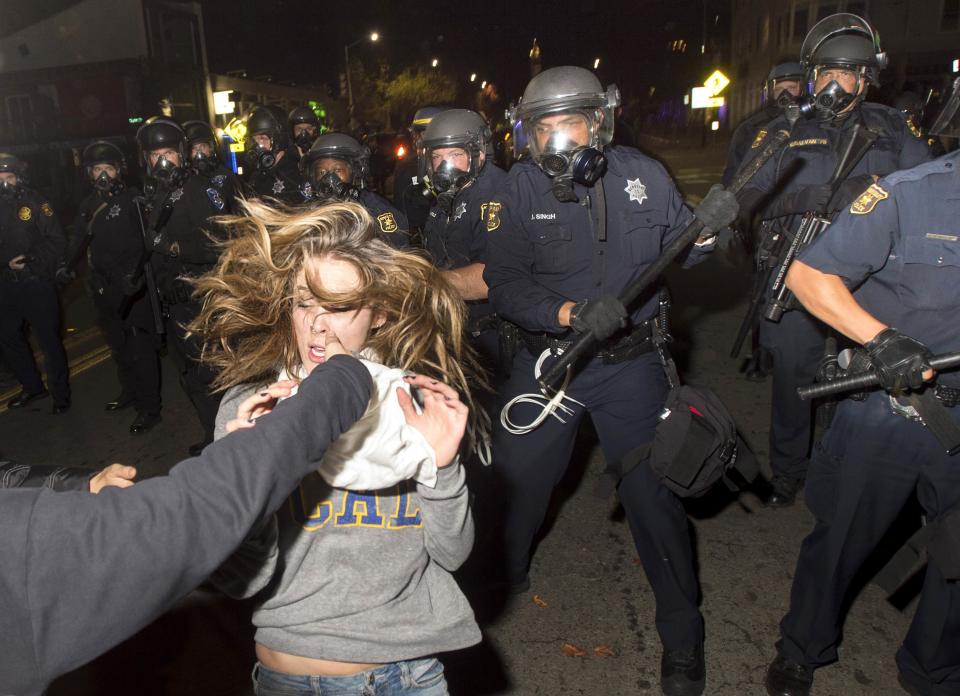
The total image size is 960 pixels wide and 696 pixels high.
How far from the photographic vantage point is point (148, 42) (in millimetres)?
38250

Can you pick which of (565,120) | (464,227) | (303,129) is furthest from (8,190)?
(565,120)

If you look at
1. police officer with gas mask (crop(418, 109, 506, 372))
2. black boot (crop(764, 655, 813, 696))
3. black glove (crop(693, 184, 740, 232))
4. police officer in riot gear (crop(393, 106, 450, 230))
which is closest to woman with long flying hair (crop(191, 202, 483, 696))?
black glove (crop(693, 184, 740, 232))

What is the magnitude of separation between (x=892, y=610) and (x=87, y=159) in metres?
6.75

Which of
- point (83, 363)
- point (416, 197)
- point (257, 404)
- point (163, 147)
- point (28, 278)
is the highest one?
point (163, 147)

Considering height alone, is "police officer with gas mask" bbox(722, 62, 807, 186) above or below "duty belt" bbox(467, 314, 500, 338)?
above

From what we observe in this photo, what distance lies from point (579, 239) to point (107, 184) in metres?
4.95

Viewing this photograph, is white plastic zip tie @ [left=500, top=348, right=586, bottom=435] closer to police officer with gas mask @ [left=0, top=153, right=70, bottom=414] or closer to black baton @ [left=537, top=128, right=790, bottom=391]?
black baton @ [left=537, top=128, right=790, bottom=391]

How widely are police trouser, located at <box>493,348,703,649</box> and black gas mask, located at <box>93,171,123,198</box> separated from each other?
15.2 feet

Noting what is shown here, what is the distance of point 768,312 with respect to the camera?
169 inches

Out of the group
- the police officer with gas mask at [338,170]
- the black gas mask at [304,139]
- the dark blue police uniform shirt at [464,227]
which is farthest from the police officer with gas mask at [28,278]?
the dark blue police uniform shirt at [464,227]

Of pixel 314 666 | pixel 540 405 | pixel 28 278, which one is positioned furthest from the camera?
pixel 28 278

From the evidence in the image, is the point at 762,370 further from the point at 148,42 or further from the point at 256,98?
the point at 256,98

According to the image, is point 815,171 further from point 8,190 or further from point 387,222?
point 8,190

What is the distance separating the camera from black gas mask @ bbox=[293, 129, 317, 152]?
9.46 m
